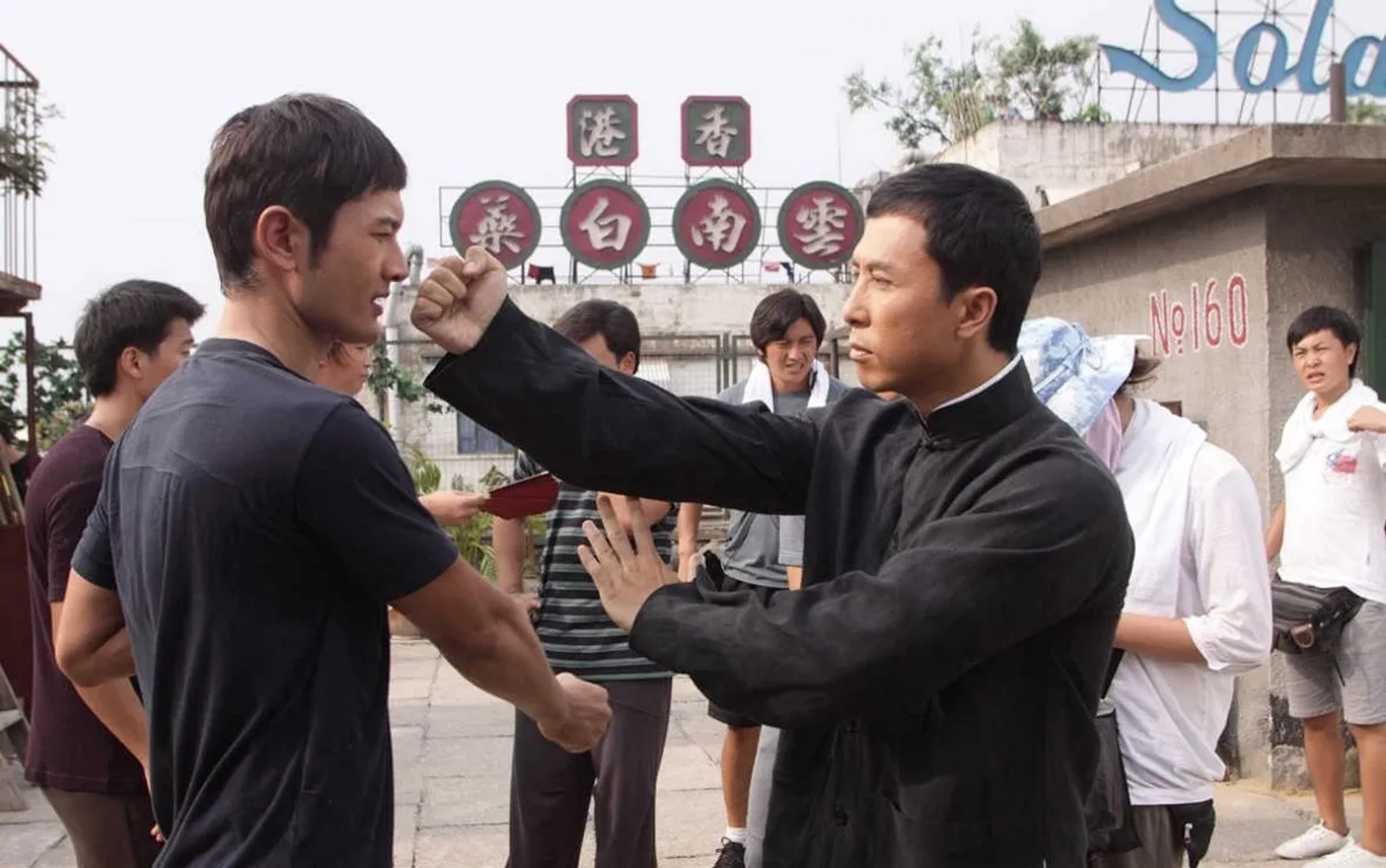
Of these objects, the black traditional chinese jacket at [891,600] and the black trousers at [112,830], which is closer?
the black traditional chinese jacket at [891,600]

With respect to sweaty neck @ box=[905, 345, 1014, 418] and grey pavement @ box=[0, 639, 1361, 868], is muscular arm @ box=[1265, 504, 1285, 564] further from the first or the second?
sweaty neck @ box=[905, 345, 1014, 418]

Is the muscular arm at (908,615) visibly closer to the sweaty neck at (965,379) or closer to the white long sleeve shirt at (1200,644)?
the sweaty neck at (965,379)

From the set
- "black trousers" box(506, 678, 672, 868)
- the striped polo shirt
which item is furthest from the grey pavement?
the striped polo shirt

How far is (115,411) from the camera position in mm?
3268

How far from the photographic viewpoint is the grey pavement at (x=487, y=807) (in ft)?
17.9

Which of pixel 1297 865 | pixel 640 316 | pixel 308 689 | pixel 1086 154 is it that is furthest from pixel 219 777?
pixel 1086 154

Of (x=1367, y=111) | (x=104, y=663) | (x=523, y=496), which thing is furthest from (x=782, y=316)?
(x=1367, y=111)

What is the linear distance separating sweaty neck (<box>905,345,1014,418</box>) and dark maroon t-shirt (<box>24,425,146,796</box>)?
1.95 meters

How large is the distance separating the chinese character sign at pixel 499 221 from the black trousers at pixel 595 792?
16.5 metres

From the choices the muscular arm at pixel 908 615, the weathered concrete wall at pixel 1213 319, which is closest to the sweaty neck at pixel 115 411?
the muscular arm at pixel 908 615

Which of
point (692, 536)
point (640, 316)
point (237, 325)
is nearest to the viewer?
point (237, 325)

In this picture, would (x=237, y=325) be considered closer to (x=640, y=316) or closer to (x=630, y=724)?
(x=630, y=724)

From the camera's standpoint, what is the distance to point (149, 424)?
6.02 ft

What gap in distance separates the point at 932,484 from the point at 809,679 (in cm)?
39
